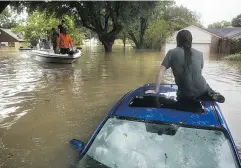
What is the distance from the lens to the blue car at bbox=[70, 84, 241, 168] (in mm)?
2365

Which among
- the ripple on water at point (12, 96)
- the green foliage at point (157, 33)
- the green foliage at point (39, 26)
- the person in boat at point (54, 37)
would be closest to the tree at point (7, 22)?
the green foliage at point (39, 26)

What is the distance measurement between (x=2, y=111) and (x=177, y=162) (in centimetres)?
541

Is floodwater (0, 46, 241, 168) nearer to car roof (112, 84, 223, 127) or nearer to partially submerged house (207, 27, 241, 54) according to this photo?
car roof (112, 84, 223, 127)

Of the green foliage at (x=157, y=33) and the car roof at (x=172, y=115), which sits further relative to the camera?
the green foliage at (x=157, y=33)

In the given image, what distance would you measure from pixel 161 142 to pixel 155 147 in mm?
76

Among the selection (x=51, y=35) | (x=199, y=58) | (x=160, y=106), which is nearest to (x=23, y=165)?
(x=160, y=106)

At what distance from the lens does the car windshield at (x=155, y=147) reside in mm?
2365

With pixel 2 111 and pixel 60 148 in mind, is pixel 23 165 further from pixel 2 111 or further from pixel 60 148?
pixel 2 111

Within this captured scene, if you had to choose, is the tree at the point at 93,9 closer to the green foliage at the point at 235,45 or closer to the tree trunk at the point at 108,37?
the tree trunk at the point at 108,37

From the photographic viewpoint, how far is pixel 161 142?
2.50 metres

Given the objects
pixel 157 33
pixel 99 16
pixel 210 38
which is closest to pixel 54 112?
pixel 99 16

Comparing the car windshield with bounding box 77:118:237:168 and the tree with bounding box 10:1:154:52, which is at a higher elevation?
the tree with bounding box 10:1:154:52

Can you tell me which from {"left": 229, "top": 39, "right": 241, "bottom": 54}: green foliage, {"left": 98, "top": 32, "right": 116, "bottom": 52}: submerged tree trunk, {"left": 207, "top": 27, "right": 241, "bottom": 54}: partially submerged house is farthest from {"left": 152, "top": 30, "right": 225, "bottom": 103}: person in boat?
{"left": 207, "top": 27, "right": 241, "bottom": 54}: partially submerged house

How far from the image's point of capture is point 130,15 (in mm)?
27047
